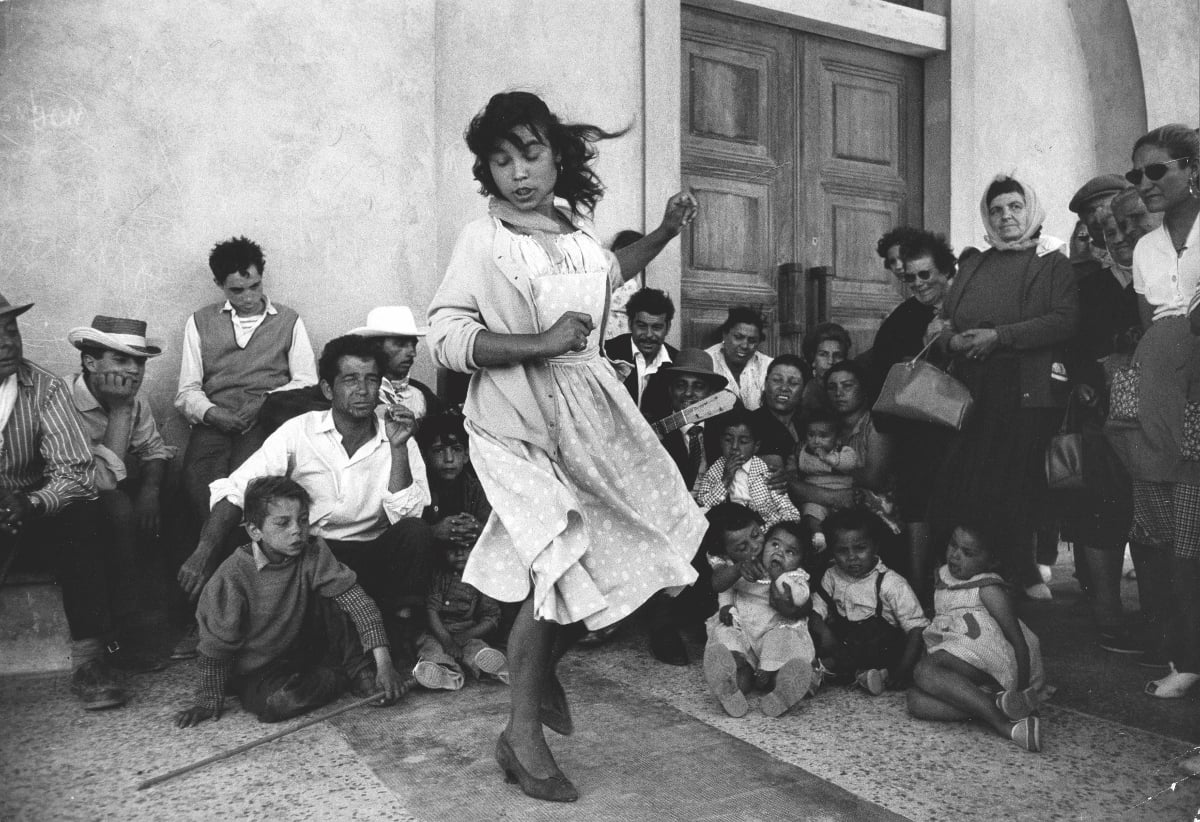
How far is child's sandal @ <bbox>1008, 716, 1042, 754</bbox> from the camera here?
9.64 ft

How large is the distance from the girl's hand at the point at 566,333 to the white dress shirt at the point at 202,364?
247 cm

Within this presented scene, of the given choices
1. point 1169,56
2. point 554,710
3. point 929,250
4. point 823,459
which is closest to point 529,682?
point 554,710

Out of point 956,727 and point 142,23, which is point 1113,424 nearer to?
point 956,727

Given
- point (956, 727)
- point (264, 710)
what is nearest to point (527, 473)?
point (264, 710)

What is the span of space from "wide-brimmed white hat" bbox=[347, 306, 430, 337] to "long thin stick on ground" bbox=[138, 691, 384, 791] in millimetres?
1664

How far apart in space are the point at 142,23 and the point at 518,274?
291cm

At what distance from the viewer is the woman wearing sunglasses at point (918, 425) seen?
161 inches

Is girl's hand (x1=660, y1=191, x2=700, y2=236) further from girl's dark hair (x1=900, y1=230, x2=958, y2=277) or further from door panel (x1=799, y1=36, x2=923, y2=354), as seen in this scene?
door panel (x1=799, y1=36, x2=923, y2=354)

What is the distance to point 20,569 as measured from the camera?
386 cm

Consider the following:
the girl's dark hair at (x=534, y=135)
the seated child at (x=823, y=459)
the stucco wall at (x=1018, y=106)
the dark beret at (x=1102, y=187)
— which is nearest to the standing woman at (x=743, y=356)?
the seated child at (x=823, y=459)

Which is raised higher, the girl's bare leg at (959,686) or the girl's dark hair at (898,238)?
the girl's dark hair at (898,238)

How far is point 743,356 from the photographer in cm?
524

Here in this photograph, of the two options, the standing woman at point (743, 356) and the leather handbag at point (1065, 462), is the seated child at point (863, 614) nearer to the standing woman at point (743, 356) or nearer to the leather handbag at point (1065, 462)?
the leather handbag at point (1065, 462)

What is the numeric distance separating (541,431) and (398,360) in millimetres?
2118
